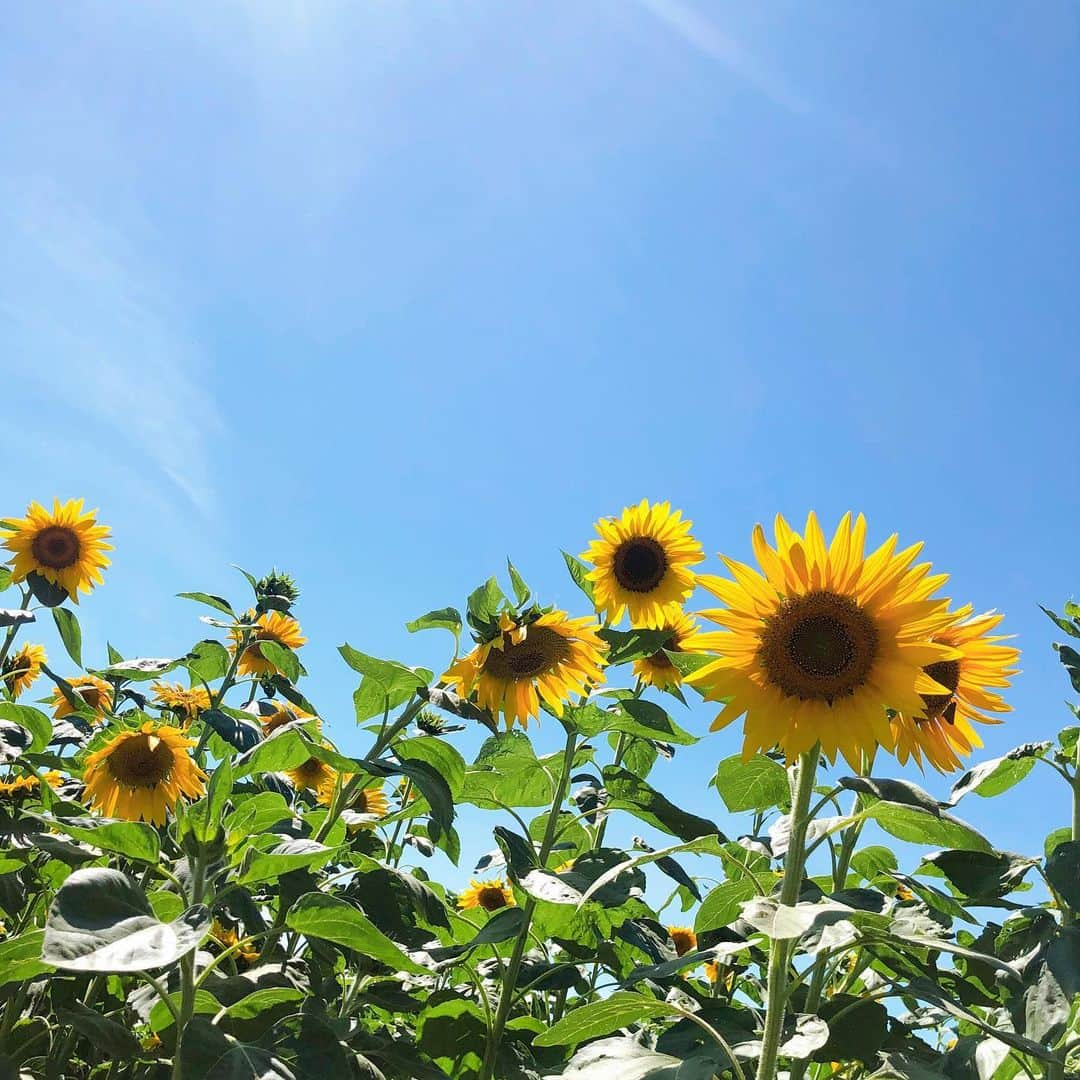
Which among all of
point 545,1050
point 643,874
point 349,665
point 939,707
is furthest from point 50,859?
point 939,707

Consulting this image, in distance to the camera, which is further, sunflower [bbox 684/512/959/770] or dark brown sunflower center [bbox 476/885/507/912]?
dark brown sunflower center [bbox 476/885/507/912]

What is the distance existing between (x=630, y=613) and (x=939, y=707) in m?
2.21

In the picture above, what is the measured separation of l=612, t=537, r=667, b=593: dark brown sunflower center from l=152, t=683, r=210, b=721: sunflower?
2305 mm

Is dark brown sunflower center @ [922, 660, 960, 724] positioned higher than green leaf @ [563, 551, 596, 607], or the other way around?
green leaf @ [563, 551, 596, 607]

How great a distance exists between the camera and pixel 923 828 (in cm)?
226

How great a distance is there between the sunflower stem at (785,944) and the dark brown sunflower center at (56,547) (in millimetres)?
5103

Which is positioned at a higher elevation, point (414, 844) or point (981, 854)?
point (414, 844)

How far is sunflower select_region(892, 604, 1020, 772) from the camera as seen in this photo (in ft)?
8.80

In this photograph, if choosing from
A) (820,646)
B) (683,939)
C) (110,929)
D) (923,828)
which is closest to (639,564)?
(820,646)

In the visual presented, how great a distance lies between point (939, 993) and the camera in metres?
2.00

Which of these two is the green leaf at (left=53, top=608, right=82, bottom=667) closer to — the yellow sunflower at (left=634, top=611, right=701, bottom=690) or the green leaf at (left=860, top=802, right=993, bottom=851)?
the yellow sunflower at (left=634, top=611, right=701, bottom=690)

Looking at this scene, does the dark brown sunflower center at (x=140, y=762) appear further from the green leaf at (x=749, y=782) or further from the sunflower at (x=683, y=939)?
the sunflower at (x=683, y=939)

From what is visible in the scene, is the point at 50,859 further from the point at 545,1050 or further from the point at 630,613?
the point at 630,613

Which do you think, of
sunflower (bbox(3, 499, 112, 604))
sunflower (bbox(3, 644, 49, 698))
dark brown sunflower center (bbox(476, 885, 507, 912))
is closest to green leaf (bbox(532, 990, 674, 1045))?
dark brown sunflower center (bbox(476, 885, 507, 912))
